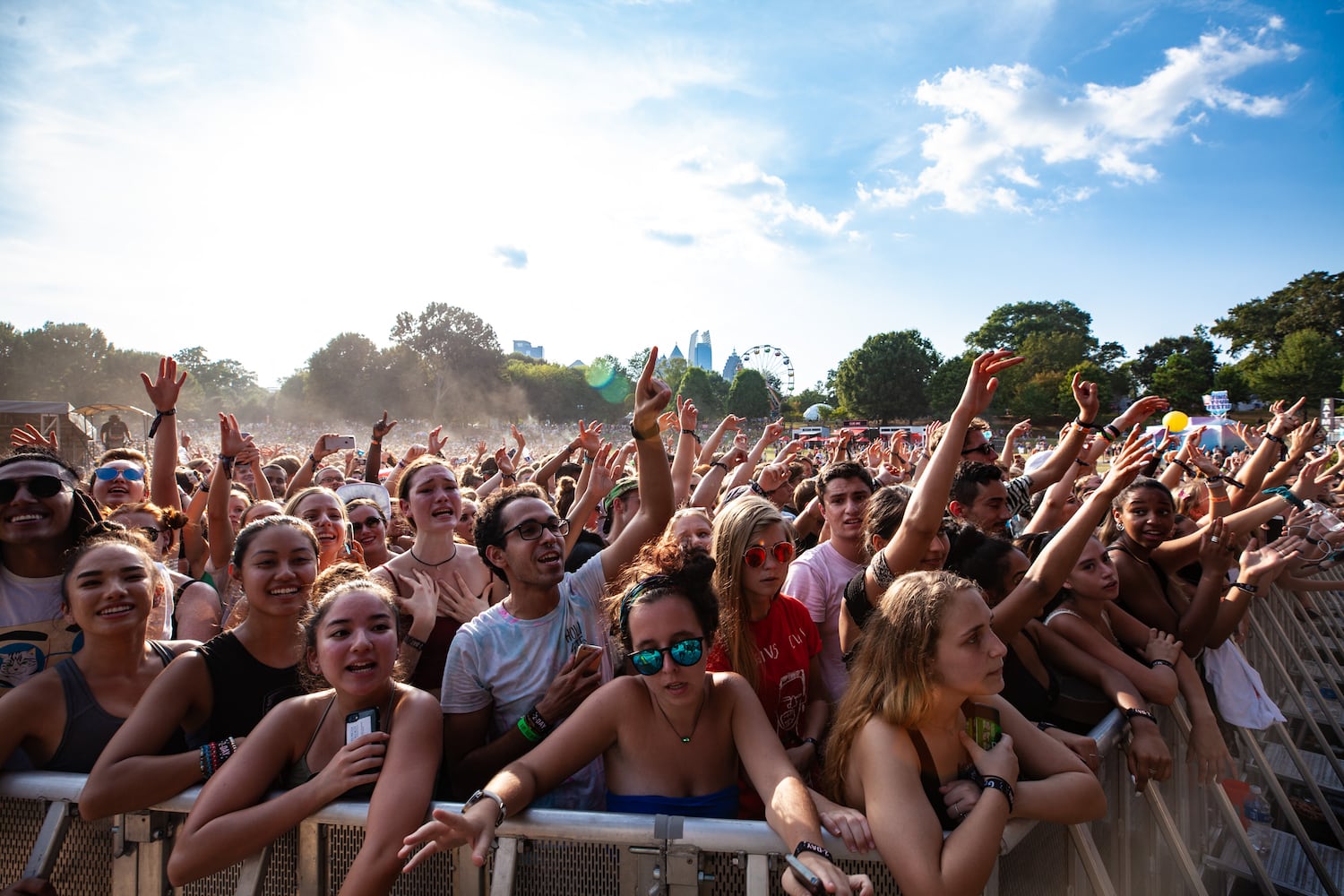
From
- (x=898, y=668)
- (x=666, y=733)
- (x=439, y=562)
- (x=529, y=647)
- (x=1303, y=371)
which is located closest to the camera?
(x=898, y=668)

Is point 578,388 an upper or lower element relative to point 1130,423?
upper

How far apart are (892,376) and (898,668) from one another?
225 ft

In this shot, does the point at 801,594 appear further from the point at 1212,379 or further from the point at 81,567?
the point at 1212,379

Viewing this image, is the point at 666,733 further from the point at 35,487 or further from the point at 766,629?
the point at 35,487

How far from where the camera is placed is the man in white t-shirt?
316cm

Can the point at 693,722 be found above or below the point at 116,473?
below

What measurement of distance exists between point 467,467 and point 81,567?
689 cm

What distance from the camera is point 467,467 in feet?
31.0

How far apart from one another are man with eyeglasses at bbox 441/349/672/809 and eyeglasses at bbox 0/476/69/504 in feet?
6.03

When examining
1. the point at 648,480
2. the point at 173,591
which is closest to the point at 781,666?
the point at 648,480

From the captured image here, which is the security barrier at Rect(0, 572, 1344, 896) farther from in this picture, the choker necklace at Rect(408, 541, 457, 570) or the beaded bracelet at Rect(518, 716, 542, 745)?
the choker necklace at Rect(408, 541, 457, 570)

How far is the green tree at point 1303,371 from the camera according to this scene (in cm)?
5450

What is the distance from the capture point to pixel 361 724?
2115 mm

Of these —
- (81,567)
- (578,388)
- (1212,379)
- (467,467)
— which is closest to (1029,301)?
(1212,379)
